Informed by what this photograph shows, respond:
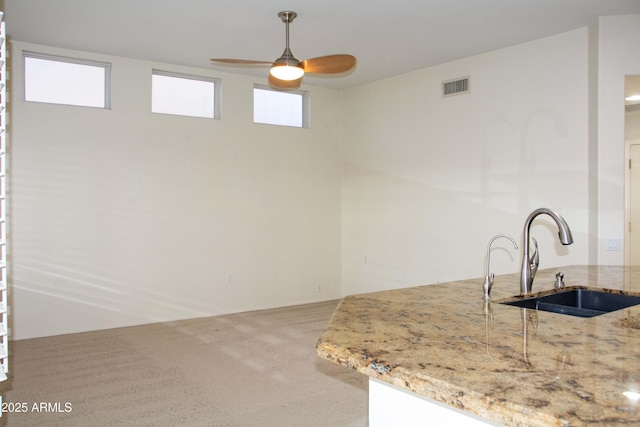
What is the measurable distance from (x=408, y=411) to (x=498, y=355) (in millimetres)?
274

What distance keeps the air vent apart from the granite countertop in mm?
3874

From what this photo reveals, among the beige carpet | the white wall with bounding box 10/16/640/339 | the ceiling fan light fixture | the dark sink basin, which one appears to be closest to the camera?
the dark sink basin

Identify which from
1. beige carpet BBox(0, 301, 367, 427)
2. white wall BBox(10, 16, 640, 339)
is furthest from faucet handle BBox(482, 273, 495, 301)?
white wall BBox(10, 16, 640, 339)

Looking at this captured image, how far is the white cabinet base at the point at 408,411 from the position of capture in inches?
42.4

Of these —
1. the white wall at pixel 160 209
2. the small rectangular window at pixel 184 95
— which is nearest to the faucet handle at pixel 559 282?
the white wall at pixel 160 209

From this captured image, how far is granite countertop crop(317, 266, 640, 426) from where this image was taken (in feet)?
2.71

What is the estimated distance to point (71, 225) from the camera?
488 cm

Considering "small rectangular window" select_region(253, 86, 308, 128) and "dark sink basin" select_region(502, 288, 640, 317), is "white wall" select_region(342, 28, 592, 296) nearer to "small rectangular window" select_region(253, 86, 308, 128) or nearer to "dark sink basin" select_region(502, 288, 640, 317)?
"small rectangular window" select_region(253, 86, 308, 128)

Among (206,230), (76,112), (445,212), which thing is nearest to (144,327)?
(206,230)

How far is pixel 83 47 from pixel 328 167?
3.20 metres

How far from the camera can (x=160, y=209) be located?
17.5 ft

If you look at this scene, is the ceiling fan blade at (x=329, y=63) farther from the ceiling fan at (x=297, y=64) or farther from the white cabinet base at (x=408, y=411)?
the white cabinet base at (x=408, y=411)

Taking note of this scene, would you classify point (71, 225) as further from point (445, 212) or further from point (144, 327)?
point (445, 212)

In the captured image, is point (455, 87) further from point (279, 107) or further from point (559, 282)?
point (559, 282)
